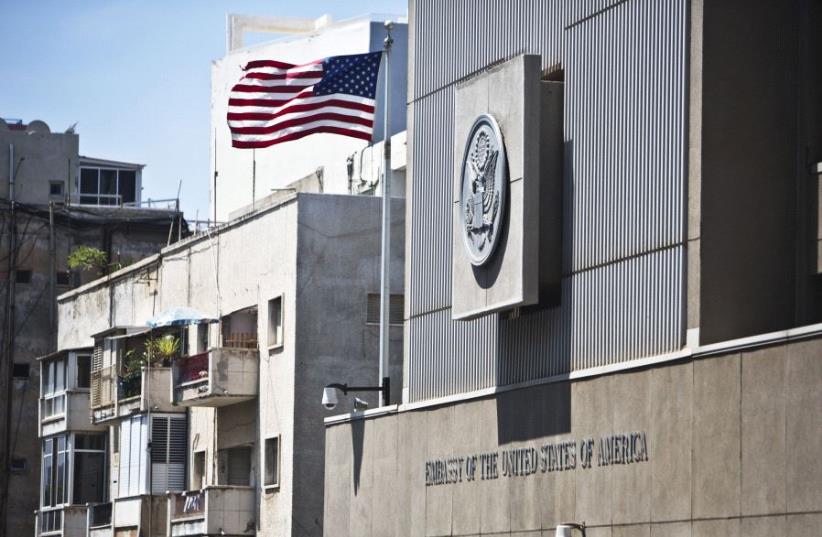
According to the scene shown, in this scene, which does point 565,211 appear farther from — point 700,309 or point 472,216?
point 700,309

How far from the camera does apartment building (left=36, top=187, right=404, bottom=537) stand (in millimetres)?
45312

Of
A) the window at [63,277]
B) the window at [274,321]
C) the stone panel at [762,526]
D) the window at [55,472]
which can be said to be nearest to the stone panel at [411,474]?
the stone panel at [762,526]

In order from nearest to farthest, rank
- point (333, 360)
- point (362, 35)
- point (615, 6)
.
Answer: point (615, 6), point (333, 360), point (362, 35)

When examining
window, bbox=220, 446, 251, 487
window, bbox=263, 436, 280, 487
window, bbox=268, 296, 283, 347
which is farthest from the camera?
window, bbox=220, 446, 251, 487

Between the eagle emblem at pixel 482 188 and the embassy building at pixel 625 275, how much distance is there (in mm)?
50

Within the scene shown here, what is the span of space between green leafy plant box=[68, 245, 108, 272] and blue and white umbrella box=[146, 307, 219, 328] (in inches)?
726

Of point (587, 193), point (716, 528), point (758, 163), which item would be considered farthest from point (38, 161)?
point (716, 528)

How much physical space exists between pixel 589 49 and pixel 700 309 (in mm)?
5295

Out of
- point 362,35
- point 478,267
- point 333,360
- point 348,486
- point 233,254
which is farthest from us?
point 362,35

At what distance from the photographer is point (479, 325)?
31688 millimetres

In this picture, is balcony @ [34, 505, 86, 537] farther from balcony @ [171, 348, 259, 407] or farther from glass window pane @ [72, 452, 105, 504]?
balcony @ [171, 348, 259, 407]

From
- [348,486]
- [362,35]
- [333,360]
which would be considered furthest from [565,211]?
[362,35]

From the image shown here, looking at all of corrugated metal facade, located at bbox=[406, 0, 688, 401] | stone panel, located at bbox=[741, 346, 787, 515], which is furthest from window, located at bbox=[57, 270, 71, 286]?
stone panel, located at bbox=[741, 346, 787, 515]

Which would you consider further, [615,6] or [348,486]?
[348,486]
